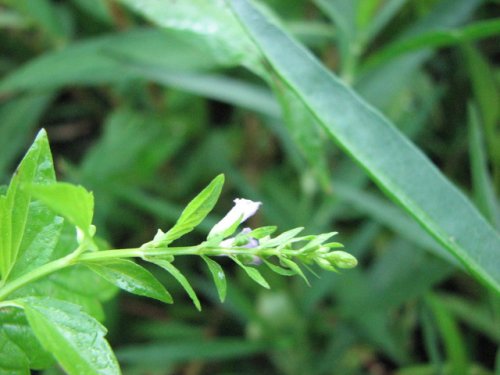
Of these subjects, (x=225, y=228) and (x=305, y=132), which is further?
(x=305, y=132)

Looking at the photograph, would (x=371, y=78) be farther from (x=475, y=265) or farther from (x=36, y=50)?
(x=36, y=50)

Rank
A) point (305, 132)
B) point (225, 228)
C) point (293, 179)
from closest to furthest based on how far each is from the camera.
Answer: point (225, 228), point (305, 132), point (293, 179)

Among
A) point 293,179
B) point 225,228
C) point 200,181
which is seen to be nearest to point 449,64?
point 293,179

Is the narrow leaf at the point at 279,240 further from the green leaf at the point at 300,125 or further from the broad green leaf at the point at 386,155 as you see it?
the green leaf at the point at 300,125

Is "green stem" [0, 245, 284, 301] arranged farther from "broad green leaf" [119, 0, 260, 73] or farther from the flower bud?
"broad green leaf" [119, 0, 260, 73]

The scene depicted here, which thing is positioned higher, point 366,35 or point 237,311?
point 366,35

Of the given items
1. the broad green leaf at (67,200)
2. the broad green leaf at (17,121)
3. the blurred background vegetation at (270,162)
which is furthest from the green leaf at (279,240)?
the broad green leaf at (17,121)
